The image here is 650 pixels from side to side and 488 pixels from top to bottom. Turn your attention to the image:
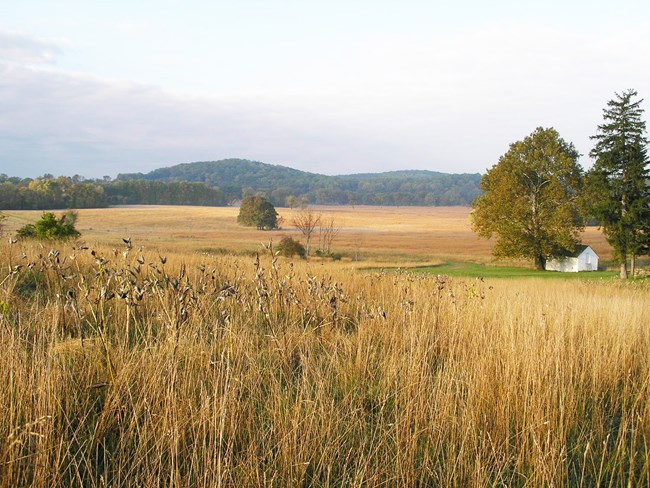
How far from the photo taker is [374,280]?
1184 centimetres

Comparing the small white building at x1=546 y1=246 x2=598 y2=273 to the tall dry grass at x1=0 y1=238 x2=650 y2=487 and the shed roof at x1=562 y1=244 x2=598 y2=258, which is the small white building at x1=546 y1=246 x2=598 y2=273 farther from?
the tall dry grass at x1=0 y1=238 x2=650 y2=487

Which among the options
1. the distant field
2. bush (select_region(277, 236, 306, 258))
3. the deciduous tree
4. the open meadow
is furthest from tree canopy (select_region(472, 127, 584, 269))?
the open meadow

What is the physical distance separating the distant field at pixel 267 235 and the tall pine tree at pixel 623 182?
1391cm

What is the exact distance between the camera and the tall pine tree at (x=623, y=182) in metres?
36.4

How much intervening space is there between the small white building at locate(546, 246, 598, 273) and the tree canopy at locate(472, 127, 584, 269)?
1246mm

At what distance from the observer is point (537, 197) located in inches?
1735

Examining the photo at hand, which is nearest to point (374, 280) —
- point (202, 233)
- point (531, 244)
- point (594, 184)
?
point (594, 184)

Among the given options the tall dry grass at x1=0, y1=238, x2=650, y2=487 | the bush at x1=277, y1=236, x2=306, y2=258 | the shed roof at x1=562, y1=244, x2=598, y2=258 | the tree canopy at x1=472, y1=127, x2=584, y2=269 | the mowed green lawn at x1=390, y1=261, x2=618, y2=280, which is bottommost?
the mowed green lawn at x1=390, y1=261, x2=618, y2=280

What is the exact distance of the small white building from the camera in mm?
44844

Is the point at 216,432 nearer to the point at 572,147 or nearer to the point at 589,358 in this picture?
the point at 589,358

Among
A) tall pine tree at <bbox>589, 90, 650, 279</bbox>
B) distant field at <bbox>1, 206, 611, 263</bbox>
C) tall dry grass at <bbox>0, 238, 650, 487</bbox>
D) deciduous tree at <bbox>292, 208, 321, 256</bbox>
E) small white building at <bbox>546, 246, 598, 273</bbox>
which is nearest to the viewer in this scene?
Result: tall dry grass at <bbox>0, 238, 650, 487</bbox>

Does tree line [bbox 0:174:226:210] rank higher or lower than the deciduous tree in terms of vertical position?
higher

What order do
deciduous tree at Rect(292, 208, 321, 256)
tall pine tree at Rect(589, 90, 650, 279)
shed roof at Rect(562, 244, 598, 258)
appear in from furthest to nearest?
deciduous tree at Rect(292, 208, 321, 256), shed roof at Rect(562, 244, 598, 258), tall pine tree at Rect(589, 90, 650, 279)

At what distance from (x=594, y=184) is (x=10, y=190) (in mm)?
96546
